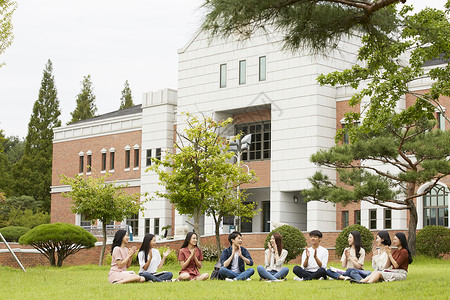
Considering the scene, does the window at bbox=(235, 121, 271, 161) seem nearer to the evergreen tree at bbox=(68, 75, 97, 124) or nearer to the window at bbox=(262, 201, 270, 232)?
the window at bbox=(262, 201, 270, 232)

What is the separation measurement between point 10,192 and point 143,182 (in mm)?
13917

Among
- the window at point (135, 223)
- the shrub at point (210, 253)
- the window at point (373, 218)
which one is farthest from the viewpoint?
the window at point (135, 223)

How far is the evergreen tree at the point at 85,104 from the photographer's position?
2388 inches

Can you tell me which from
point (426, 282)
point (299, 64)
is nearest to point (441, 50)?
point (426, 282)

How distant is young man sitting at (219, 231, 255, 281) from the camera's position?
13.8 meters

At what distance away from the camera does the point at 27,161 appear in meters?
54.0

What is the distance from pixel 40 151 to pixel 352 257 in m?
44.1

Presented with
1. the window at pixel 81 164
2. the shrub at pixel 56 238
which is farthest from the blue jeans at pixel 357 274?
the window at pixel 81 164

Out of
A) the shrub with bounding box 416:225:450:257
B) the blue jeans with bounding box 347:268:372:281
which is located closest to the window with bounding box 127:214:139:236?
the shrub with bounding box 416:225:450:257

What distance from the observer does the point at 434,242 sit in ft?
81.9

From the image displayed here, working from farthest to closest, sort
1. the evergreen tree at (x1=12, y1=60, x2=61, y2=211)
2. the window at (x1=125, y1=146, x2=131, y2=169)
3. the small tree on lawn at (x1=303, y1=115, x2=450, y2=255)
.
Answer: the evergreen tree at (x1=12, y1=60, x2=61, y2=211) < the window at (x1=125, y1=146, x2=131, y2=169) < the small tree on lawn at (x1=303, y1=115, x2=450, y2=255)

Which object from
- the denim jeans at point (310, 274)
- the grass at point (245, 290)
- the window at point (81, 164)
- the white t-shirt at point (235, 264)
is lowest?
the grass at point (245, 290)

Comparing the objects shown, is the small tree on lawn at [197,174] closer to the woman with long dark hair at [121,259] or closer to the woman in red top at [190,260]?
the woman in red top at [190,260]

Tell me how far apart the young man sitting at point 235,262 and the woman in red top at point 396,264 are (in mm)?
2353
